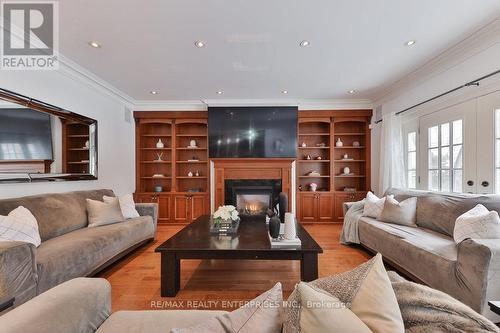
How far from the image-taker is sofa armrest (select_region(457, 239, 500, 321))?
5.10ft

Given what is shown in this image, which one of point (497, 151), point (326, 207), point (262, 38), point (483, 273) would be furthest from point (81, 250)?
point (497, 151)

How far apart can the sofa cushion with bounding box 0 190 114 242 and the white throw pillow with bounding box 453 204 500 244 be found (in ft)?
13.2

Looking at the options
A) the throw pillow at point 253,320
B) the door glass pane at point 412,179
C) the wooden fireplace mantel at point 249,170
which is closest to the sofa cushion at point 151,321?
the throw pillow at point 253,320

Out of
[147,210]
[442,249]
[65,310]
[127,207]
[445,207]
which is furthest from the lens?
[147,210]

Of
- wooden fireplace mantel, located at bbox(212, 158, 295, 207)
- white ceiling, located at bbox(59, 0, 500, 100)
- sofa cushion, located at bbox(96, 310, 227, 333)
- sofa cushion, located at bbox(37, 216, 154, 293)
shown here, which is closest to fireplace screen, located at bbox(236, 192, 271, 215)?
wooden fireplace mantel, located at bbox(212, 158, 295, 207)

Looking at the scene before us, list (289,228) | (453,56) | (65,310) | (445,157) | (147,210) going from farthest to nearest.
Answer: (147,210), (445,157), (453,56), (289,228), (65,310)

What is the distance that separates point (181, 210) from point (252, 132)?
225cm

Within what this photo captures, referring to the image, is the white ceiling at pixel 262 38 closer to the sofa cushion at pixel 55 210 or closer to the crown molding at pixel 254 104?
the crown molding at pixel 254 104

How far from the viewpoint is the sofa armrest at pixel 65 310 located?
0.81 meters

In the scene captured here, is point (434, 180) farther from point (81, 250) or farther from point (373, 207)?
point (81, 250)

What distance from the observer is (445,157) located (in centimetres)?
310

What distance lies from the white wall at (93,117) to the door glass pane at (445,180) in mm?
5274

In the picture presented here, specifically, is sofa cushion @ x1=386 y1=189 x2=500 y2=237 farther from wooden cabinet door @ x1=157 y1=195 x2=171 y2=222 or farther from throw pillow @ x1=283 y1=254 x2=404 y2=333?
wooden cabinet door @ x1=157 y1=195 x2=171 y2=222

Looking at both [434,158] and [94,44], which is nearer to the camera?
[94,44]
